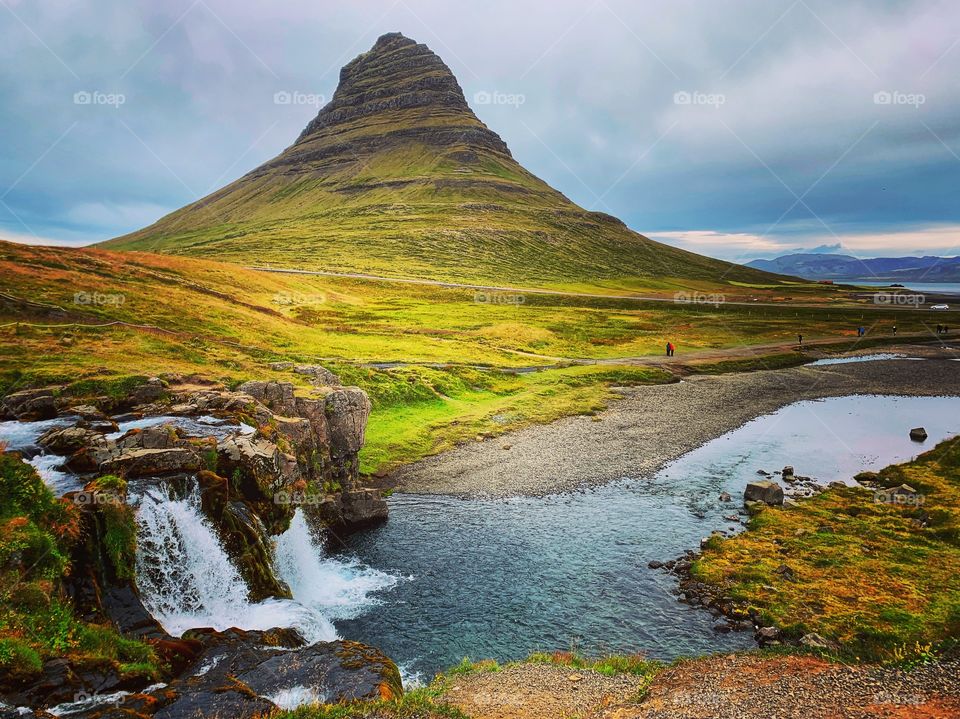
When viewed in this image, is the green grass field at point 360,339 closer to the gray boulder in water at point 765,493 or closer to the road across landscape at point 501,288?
the road across landscape at point 501,288

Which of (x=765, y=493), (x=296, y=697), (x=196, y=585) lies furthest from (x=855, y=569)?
(x=196, y=585)

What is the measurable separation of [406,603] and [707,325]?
128 meters

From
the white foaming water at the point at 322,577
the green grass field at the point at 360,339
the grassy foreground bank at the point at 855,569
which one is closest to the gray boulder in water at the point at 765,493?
the grassy foreground bank at the point at 855,569

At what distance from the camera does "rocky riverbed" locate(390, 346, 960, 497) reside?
48094 mm

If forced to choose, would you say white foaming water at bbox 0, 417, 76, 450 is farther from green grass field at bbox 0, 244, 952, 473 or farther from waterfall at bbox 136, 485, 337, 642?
waterfall at bbox 136, 485, 337, 642

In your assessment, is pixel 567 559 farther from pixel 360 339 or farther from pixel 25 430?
pixel 360 339

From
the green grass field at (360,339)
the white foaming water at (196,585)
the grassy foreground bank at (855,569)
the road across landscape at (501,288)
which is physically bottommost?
the grassy foreground bank at (855,569)

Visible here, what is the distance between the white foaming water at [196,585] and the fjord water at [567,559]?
2.33m

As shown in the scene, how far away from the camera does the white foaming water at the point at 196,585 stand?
2439cm

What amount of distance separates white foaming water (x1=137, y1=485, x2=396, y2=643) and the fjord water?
91.9 inches

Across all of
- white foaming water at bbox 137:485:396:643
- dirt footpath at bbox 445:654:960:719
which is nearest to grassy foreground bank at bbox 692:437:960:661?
dirt footpath at bbox 445:654:960:719

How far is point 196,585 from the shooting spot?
25484 mm

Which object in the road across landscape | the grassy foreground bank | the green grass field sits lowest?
the grassy foreground bank

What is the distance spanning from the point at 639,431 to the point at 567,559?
30513mm
